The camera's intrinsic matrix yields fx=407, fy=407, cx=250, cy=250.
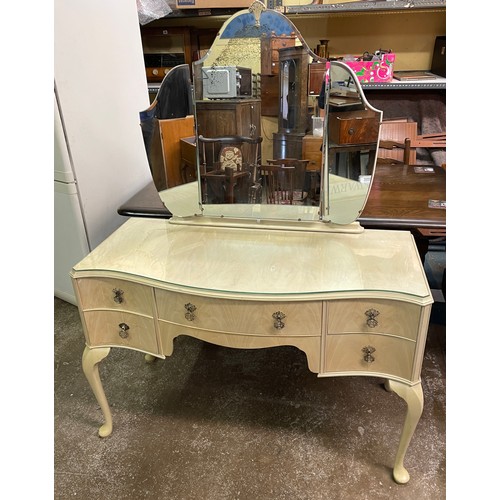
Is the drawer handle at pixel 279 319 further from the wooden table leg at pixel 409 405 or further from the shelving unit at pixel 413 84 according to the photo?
the shelving unit at pixel 413 84

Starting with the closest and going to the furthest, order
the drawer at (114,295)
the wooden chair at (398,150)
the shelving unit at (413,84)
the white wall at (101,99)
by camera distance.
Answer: the drawer at (114,295) → the white wall at (101,99) → the wooden chair at (398,150) → the shelving unit at (413,84)

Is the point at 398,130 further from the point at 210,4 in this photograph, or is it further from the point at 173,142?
the point at 173,142

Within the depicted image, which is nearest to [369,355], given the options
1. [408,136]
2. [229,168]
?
[229,168]

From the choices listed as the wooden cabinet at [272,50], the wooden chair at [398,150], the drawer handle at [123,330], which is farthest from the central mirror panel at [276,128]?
the wooden chair at [398,150]

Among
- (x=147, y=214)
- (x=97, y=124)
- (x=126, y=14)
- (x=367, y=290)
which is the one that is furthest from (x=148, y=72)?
(x=367, y=290)

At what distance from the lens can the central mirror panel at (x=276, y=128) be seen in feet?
3.89

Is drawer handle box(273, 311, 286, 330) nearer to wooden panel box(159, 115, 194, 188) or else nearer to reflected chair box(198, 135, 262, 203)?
reflected chair box(198, 135, 262, 203)

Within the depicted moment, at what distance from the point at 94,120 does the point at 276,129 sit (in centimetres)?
92

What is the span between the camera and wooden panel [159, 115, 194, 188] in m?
1.32

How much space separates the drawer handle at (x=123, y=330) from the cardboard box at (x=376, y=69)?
206 centimetres

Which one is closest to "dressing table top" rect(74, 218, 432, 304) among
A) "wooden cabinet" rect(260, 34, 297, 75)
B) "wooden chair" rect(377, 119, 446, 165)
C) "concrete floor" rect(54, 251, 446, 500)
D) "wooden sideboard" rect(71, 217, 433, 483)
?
"wooden sideboard" rect(71, 217, 433, 483)

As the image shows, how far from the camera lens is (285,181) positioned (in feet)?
4.41

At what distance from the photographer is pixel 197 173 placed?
4.51 feet

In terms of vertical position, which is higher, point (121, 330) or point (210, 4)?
point (210, 4)
